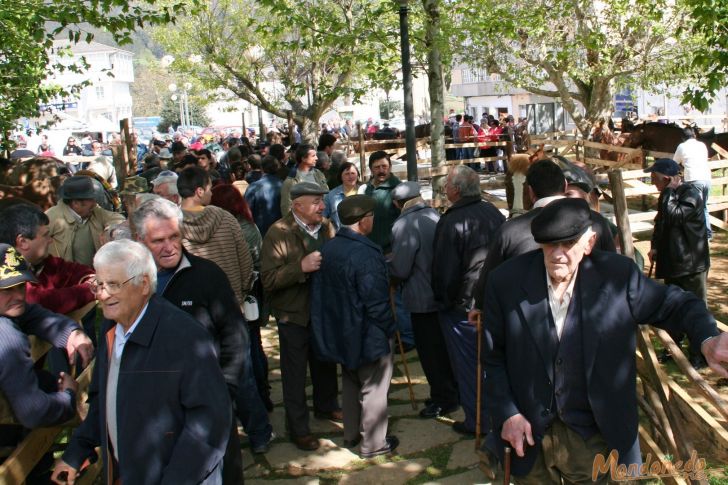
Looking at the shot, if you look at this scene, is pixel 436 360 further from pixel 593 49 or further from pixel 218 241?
pixel 593 49

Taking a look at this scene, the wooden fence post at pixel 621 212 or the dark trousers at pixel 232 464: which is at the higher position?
the wooden fence post at pixel 621 212

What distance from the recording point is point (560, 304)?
3408mm

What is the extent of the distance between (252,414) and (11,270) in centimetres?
249

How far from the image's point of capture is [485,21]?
42.6 ft

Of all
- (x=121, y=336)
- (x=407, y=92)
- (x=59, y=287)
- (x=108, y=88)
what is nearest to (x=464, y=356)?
(x=59, y=287)

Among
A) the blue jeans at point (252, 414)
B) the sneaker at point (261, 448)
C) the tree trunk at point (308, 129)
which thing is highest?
the tree trunk at point (308, 129)

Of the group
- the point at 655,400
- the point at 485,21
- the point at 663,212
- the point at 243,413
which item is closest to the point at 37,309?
the point at 243,413

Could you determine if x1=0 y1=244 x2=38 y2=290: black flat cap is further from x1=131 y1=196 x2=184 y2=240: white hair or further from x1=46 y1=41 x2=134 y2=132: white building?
x1=46 y1=41 x2=134 y2=132: white building

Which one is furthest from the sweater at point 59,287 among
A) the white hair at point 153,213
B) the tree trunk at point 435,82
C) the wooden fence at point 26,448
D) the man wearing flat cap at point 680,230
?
the tree trunk at point 435,82

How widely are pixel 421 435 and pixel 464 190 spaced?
1862mm

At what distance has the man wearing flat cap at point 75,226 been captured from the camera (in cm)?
692

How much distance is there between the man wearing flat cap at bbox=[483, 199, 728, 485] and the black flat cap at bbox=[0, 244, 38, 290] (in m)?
2.13

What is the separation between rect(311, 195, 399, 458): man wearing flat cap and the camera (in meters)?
5.41

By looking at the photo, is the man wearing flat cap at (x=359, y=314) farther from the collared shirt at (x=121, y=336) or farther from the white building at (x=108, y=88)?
the white building at (x=108, y=88)
